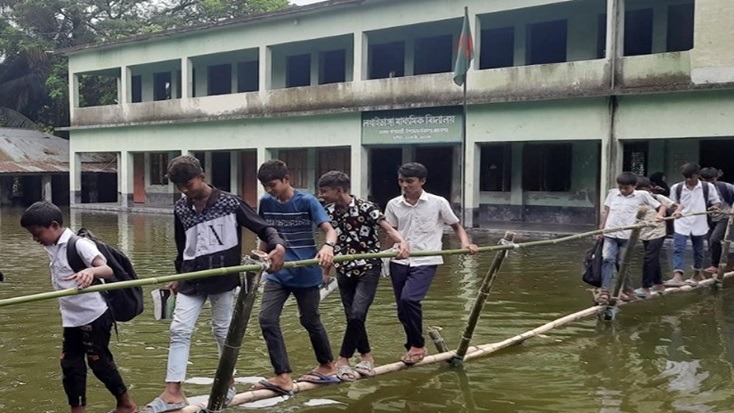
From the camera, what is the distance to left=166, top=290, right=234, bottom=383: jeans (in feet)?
14.6

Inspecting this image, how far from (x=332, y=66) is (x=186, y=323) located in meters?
20.4

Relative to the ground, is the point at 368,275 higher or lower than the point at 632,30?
lower

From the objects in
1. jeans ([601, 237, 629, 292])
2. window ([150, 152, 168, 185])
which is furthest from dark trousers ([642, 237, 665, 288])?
window ([150, 152, 168, 185])

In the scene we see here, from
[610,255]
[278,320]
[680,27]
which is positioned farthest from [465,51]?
[278,320]

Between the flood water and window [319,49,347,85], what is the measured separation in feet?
49.2

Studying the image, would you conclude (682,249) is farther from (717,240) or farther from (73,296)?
(73,296)

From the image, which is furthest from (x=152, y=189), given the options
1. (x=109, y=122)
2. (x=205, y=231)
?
(x=205, y=231)

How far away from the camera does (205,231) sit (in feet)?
15.1

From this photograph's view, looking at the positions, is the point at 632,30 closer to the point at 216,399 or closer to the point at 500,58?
the point at 500,58

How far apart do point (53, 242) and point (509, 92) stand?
14.6 meters

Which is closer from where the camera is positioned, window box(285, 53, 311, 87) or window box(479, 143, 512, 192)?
window box(479, 143, 512, 192)

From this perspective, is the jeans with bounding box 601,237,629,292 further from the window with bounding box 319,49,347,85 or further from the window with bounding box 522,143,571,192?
the window with bounding box 319,49,347,85

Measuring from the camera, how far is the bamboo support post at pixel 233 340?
4301 mm

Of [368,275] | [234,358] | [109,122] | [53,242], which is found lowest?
[234,358]
